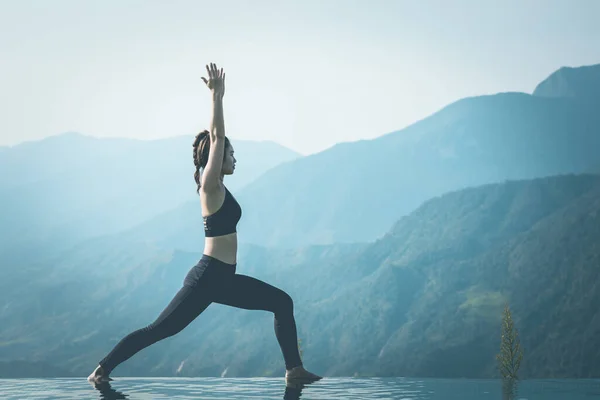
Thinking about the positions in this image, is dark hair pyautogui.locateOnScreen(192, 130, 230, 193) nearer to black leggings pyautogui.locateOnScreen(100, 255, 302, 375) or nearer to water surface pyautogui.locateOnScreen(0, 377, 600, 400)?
black leggings pyautogui.locateOnScreen(100, 255, 302, 375)

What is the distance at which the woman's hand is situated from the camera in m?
8.02

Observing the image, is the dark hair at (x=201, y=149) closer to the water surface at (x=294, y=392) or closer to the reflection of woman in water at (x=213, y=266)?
the reflection of woman in water at (x=213, y=266)

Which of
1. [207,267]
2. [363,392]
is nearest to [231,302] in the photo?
[207,267]

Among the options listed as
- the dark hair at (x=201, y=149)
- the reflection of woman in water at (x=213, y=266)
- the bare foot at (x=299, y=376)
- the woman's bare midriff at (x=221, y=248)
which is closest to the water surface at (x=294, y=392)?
the bare foot at (x=299, y=376)

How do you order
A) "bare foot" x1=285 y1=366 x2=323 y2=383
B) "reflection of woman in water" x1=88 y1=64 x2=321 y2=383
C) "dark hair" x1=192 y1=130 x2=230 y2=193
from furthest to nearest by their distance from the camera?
"bare foot" x1=285 y1=366 x2=323 y2=383 → "dark hair" x1=192 y1=130 x2=230 y2=193 → "reflection of woman in water" x1=88 y1=64 x2=321 y2=383

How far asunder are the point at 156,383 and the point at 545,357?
20634 cm

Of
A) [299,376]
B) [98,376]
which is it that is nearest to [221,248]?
[299,376]

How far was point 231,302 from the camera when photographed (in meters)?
8.18

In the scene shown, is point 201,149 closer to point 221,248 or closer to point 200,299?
point 221,248

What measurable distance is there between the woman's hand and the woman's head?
1.86ft

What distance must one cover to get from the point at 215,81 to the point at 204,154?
0.85m

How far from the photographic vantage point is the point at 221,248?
313 inches

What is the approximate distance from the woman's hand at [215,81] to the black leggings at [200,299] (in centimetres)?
188

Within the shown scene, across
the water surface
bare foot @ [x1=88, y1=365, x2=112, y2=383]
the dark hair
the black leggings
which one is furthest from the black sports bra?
bare foot @ [x1=88, y1=365, x2=112, y2=383]
